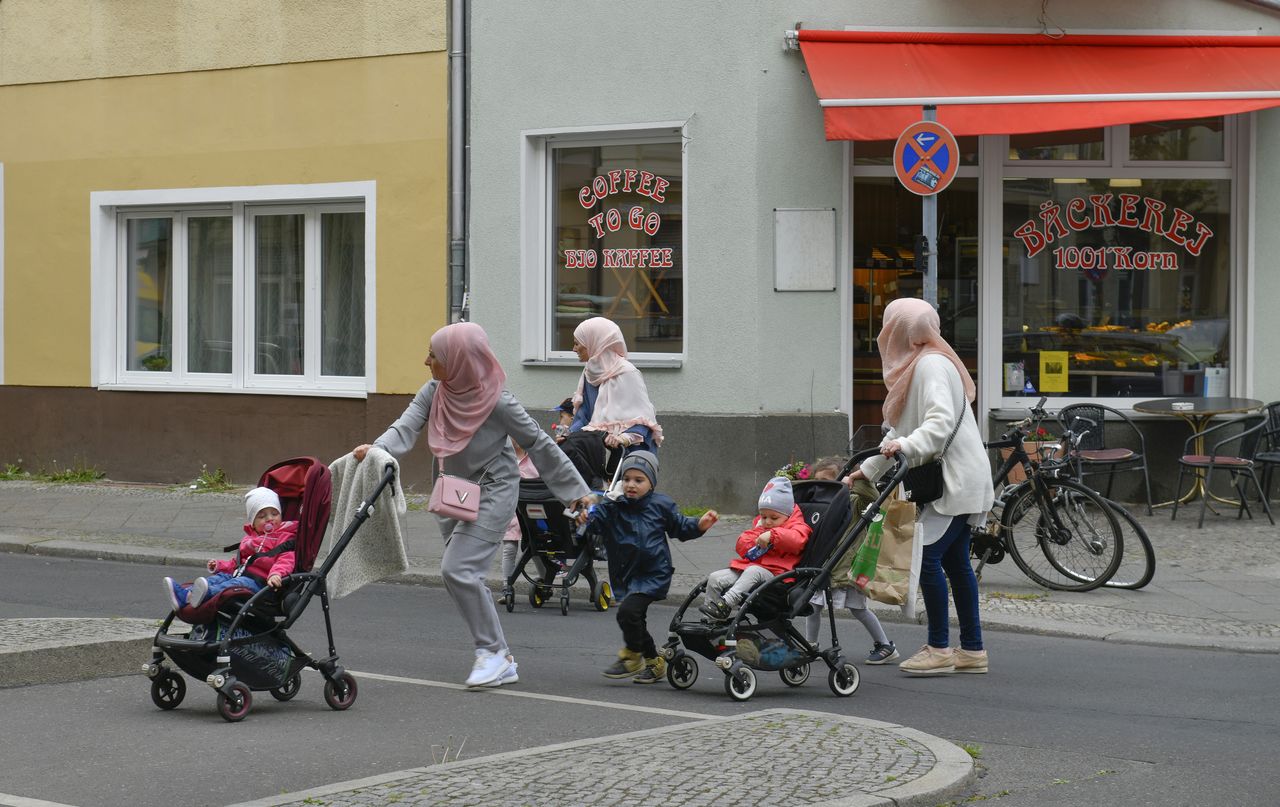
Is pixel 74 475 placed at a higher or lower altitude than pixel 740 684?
higher

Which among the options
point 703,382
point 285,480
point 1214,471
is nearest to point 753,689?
point 285,480

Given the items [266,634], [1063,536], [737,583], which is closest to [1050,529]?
[1063,536]

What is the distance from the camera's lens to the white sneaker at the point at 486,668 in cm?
765

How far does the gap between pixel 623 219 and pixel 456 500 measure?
7845mm

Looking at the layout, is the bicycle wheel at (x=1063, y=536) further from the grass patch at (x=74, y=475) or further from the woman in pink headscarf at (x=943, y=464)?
the grass patch at (x=74, y=475)

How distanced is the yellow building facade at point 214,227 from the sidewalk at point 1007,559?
3.26 feet

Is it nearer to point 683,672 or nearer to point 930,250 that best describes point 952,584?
point 683,672

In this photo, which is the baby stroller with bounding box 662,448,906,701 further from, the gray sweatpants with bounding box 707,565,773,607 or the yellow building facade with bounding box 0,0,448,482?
the yellow building facade with bounding box 0,0,448,482

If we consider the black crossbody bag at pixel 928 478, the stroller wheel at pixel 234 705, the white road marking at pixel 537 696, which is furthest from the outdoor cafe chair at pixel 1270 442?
the stroller wheel at pixel 234 705

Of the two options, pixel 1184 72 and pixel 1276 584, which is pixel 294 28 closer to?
pixel 1184 72

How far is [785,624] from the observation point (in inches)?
298

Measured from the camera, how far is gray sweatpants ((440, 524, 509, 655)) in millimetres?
7688

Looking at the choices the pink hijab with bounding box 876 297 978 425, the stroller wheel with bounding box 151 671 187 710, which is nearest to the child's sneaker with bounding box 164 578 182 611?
the stroller wheel with bounding box 151 671 187 710

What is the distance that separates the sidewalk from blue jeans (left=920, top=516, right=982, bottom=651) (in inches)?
56.1
